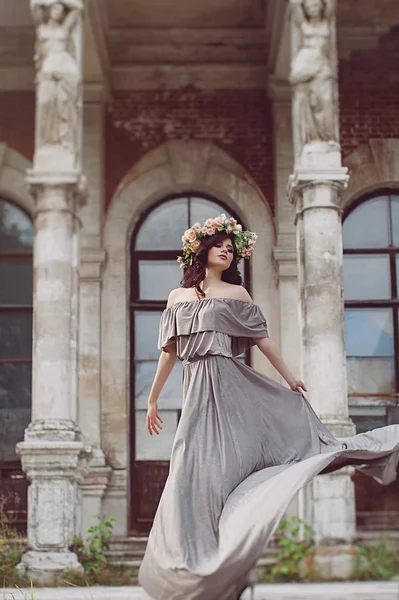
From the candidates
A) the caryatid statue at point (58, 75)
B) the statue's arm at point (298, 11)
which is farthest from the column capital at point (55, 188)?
the statue's arm at point (298, 11)

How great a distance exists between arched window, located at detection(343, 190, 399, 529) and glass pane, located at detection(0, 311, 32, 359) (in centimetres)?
374

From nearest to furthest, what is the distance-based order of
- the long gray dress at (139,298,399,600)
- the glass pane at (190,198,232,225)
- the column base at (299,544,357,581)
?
the long gray dress at (139,298,399,600) → the column base at (299,544,357,581) → the glass pane at (190,198,232,225)

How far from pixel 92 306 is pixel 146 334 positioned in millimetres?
758

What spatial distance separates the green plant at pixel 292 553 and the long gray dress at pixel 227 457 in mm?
3499

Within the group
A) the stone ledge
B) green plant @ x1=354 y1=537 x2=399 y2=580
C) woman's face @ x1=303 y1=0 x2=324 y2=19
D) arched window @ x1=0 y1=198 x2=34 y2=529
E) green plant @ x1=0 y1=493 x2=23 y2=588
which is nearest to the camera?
the stone ledge

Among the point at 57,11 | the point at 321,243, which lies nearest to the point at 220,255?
the point at 321,243

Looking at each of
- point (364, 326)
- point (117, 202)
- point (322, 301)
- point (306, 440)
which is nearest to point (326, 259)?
point (322, 301)

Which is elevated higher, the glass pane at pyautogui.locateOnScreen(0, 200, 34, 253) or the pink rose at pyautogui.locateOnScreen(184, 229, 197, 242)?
the glass pane at pyautogui.locateOnScreen(0, 200, 34, 253)

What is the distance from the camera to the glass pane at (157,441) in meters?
11.3

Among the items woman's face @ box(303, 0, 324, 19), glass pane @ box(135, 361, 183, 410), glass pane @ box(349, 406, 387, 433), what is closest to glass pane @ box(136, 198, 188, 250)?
glass pane @ box(135, 361, 183, 410)

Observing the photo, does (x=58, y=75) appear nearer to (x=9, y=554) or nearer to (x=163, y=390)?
(x=163, y=390)

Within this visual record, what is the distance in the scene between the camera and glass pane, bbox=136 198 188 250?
11.9 metres

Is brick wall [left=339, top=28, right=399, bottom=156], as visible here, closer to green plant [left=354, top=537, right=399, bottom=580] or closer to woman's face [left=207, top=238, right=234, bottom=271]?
green plant [left=354, top=537, right=399, bottom=580]

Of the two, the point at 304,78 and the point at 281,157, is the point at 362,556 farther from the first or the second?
the point at 281,157
